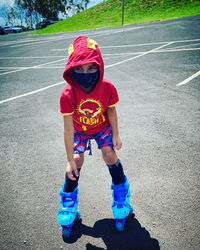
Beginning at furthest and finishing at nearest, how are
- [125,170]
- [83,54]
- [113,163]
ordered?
[125,170] → [113,163] → [83,54]

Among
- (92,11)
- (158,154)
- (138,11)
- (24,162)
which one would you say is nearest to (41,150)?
(24,162)

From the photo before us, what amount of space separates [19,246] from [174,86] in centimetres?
468

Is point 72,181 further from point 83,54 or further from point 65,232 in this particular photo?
point 83,54

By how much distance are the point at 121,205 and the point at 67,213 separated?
0.55 m

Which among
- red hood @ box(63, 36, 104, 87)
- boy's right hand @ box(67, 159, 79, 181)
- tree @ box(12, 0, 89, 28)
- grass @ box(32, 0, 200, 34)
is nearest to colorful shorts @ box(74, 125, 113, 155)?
boy's right hand @ box(67, 159, 79, 181)

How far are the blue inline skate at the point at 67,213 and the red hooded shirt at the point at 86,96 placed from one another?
68cm

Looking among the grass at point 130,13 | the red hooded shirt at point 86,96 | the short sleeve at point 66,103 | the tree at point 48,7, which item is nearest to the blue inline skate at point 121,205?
the red hooded shirt at point 86,96

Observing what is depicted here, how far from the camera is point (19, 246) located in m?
1.88

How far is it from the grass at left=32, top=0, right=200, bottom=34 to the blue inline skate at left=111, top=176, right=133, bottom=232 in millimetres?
24985

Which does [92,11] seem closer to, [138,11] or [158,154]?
[138,11]

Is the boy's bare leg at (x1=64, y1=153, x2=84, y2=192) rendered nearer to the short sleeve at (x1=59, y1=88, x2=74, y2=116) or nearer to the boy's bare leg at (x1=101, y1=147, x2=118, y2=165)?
the boy's bare leg at (x1=101, y1=147, x2=118, y2=165)

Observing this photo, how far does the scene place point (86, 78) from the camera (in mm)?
1743

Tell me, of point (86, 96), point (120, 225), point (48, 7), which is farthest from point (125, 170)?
point (48, 7)

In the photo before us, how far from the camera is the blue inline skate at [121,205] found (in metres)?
1.98
